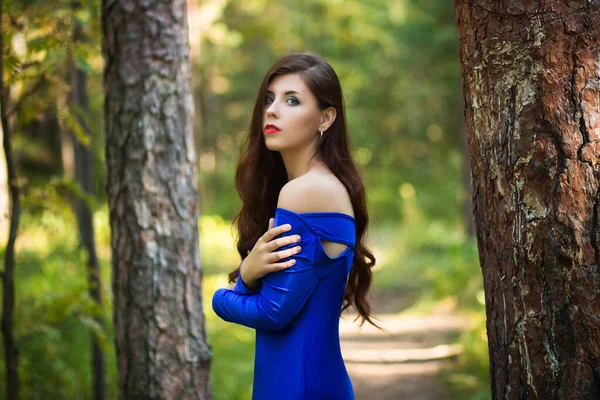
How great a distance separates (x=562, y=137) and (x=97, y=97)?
1197 centimetres

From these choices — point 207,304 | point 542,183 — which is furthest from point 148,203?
point 207,304

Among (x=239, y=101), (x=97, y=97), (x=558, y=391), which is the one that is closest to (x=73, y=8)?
(x=558, y=391)

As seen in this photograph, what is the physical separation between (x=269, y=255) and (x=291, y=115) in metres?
0.52

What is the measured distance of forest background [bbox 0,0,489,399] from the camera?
4703 mm

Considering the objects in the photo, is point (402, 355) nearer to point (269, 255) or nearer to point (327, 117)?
point (327, 117)

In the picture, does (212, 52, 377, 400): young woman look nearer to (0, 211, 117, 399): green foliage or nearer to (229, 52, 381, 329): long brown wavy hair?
(229, 52, 381, 329): long brown wavy hair

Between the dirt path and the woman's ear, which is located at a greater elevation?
the woman's ear

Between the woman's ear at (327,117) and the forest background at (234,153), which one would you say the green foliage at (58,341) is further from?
the woman's ear at (327,117)

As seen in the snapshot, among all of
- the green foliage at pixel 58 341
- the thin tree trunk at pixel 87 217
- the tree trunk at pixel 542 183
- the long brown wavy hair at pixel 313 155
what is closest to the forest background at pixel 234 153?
the green foliage at pixel 58 341

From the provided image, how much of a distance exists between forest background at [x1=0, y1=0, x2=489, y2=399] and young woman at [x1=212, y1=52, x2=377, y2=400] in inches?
64.0

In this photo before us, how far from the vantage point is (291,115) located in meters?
2.31

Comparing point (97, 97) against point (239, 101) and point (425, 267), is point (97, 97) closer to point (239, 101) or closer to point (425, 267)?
point (425, 267)

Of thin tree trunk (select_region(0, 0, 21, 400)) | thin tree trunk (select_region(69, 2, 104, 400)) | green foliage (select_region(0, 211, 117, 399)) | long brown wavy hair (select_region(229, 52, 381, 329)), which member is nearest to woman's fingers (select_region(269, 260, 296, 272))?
long brown wavy hair (select_region(229, 52, 381, 329))

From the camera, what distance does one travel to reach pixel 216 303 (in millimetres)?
2293
